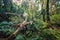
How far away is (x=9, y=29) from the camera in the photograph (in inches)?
167

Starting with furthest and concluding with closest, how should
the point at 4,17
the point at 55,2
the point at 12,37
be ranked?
the point at 55,2 → the point at 4,17 → the point at 12,37

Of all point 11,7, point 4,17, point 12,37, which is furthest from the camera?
point 11,7

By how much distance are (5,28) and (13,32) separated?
0.89 ft

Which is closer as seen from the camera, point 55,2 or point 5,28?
point 5,28

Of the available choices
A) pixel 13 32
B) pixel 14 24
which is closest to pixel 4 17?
pixel 14 24

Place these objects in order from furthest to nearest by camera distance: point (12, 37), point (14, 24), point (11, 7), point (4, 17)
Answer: point (11, 7) < point (4, 17) < point (14, 24) < point (12, 37)

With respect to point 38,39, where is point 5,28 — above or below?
above

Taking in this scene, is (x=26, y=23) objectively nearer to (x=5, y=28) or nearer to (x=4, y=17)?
(x=5, y=28)

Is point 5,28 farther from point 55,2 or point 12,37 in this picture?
point 55,2

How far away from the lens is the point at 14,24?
451 cm

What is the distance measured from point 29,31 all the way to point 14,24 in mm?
542

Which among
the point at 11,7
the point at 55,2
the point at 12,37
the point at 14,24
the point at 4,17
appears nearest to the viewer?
the point at 12,37

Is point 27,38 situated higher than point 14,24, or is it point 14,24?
point 14,24

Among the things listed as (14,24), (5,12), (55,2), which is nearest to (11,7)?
(5,12)
